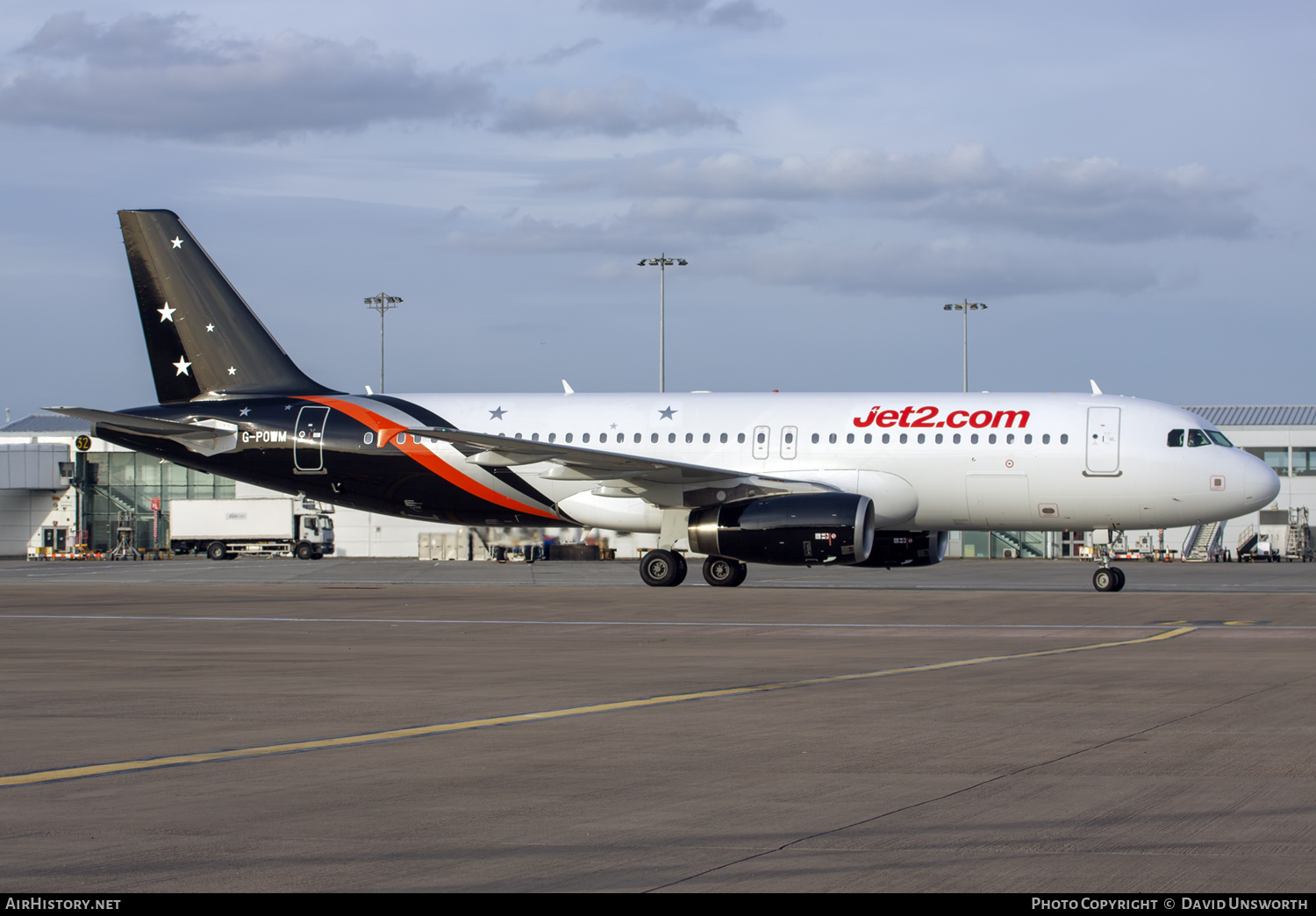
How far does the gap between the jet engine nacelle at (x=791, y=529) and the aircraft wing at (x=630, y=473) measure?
101 cm

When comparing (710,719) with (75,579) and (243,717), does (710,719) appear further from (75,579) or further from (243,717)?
(75,579)

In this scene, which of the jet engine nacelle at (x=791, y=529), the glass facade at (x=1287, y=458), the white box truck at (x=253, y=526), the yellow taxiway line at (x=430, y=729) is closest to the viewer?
the yellow taxiway line at (x=430, y=729)

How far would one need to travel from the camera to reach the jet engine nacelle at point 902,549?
30.3 metres

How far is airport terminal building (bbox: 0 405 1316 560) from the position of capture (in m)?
68.1

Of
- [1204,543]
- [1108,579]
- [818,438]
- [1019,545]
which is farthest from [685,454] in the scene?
[1204,543]

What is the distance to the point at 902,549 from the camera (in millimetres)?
30391

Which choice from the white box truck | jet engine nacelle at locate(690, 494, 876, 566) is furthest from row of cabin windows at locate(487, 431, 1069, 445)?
the white box truck

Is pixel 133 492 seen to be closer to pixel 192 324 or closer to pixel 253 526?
pixel 253 526

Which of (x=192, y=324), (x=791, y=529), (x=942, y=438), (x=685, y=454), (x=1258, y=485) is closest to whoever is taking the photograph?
(x=791, y=529)

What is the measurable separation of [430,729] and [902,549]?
2156 cm

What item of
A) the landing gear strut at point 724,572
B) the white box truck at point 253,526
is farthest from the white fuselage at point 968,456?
the white box truck at point 253,526

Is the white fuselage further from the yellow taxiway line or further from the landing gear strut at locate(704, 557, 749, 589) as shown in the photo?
the yellow taxiway line

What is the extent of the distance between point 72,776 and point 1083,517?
960 inches

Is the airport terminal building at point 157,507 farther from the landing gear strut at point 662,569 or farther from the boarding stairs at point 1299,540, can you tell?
the landing gear strut at point 662,569
